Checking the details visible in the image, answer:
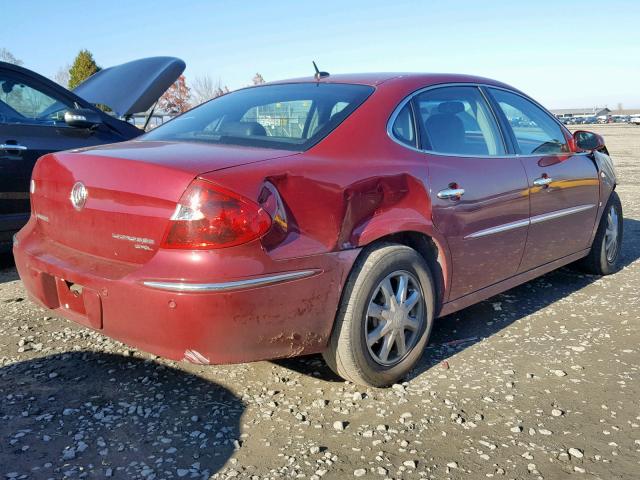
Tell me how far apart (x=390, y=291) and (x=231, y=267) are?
0.97 m

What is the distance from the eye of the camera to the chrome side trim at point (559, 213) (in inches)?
158

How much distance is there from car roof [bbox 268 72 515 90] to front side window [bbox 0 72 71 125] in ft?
7.89

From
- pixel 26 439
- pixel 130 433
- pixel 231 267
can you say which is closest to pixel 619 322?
pixel 231 267

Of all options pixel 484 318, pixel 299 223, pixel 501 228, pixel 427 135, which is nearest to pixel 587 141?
pixel 501 228

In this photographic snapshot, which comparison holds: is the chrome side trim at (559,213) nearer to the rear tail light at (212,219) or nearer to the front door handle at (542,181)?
the front door handle at (542,181)

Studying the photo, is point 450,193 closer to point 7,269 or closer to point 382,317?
point 382,317

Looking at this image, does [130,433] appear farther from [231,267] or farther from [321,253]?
[321,253]

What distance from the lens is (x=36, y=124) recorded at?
507 cm

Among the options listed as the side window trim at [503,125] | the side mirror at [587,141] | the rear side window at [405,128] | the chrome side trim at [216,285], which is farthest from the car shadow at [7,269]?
the side mirror at [587,141]

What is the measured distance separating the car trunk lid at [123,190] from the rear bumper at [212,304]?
0.31 ft

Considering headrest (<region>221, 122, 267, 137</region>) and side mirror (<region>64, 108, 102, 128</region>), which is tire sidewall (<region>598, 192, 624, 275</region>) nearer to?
headrest (<region>221, 122, 267, 137</region>)

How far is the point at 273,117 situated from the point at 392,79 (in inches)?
28.9

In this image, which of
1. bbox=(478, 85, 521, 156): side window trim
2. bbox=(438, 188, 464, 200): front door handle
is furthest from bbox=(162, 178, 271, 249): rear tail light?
bbox=(478, 85, 521, 156): side window trim

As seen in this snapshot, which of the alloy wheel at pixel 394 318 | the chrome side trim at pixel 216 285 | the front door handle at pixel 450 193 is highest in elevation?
the front door handle at pixel 450 193
